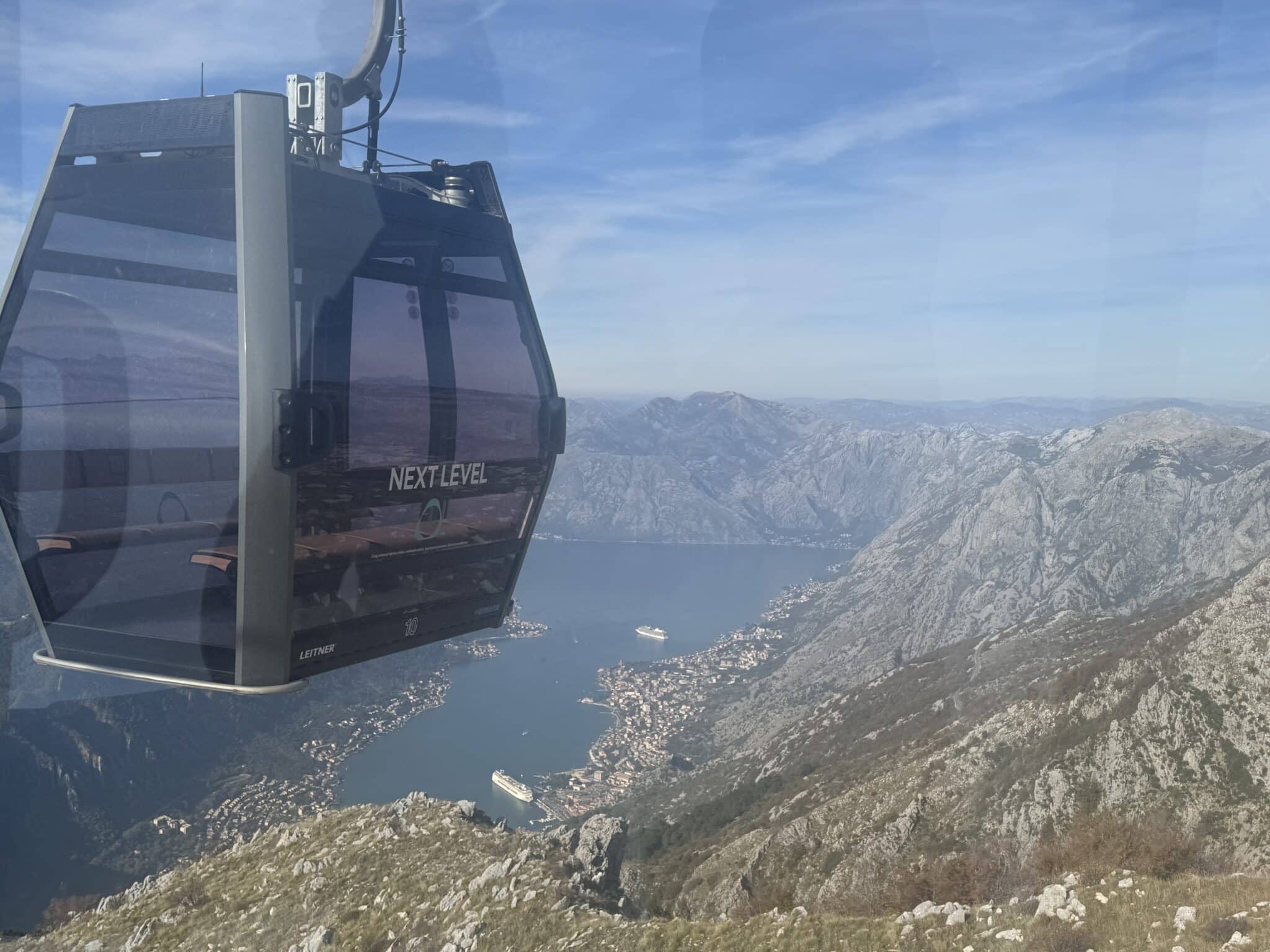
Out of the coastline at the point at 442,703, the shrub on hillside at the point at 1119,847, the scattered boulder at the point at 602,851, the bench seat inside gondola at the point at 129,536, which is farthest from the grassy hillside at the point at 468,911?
the coastline at the point at 442,703

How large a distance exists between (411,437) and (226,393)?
40.5 inches

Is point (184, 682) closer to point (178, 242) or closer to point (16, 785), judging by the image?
point (178, 242)

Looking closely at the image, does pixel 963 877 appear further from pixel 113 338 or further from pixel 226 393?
pixel 113 338

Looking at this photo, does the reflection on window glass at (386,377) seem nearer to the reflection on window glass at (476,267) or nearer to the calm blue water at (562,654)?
the reflection on window glass at (476,267)

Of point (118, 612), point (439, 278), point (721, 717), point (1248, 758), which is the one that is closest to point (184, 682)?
point (118, 612)

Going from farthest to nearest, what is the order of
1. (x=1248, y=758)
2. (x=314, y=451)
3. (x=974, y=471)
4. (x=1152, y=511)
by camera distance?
(x=974, y=471) → (x=1152, y=511) → (x=1248, y=758) → (x=314, y=451)

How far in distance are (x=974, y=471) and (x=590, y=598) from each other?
6836cm

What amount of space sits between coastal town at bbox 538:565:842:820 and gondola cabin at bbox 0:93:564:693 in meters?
59.1

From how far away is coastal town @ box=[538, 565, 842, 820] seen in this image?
217ft

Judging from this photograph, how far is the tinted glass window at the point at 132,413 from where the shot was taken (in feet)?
15.1

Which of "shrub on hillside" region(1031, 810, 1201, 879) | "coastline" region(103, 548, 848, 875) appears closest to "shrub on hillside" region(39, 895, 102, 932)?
"coastline" region(103, 548, 848, 875)

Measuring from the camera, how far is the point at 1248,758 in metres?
22.5

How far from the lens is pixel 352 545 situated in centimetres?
493

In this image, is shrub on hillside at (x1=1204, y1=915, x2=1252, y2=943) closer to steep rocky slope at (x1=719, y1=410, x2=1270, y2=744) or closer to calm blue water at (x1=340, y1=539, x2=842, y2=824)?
steep rocky slope at (x1=719, y1=410, x2=1270, y2=744)
